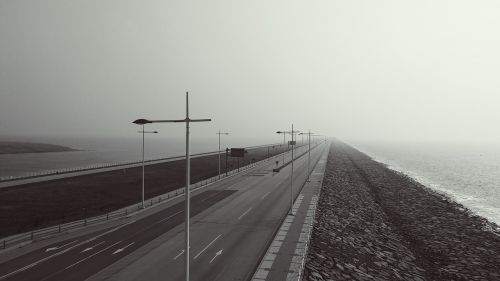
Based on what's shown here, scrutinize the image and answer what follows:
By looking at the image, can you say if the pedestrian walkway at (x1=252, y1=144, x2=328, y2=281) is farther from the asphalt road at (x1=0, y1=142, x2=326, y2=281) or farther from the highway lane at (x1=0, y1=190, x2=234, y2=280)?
the highway lane at (x1=0, y1=190, x2=234, y2=280)

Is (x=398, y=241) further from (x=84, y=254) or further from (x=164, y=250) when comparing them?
(x=84, y=254)

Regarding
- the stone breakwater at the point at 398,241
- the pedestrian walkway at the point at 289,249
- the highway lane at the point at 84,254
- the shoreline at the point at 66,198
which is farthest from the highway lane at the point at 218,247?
the shoreline at the point at 66,198

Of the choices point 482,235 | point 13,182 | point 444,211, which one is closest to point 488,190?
point 444,211

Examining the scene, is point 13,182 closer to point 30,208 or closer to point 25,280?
point 30,208

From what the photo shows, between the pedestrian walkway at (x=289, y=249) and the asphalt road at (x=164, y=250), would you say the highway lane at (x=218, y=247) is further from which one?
the pedestrian walkway at (x=289, y=249)

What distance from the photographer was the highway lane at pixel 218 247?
74.7 ft

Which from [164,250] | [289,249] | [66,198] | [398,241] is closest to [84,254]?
[164,250]

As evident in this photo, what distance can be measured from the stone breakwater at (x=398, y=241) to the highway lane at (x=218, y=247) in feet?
16.3

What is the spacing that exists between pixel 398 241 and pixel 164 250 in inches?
1020

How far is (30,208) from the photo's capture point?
46.8m

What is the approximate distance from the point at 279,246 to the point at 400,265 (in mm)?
11164

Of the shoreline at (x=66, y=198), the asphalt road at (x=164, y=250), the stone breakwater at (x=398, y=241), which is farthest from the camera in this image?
the shoreline at (x=66, y=198)

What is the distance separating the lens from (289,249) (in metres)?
27.6

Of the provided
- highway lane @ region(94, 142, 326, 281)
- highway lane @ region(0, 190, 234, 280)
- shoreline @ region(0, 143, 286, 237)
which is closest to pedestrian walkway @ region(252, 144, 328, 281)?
highway lane @ region(94, 142, 326, 281)
